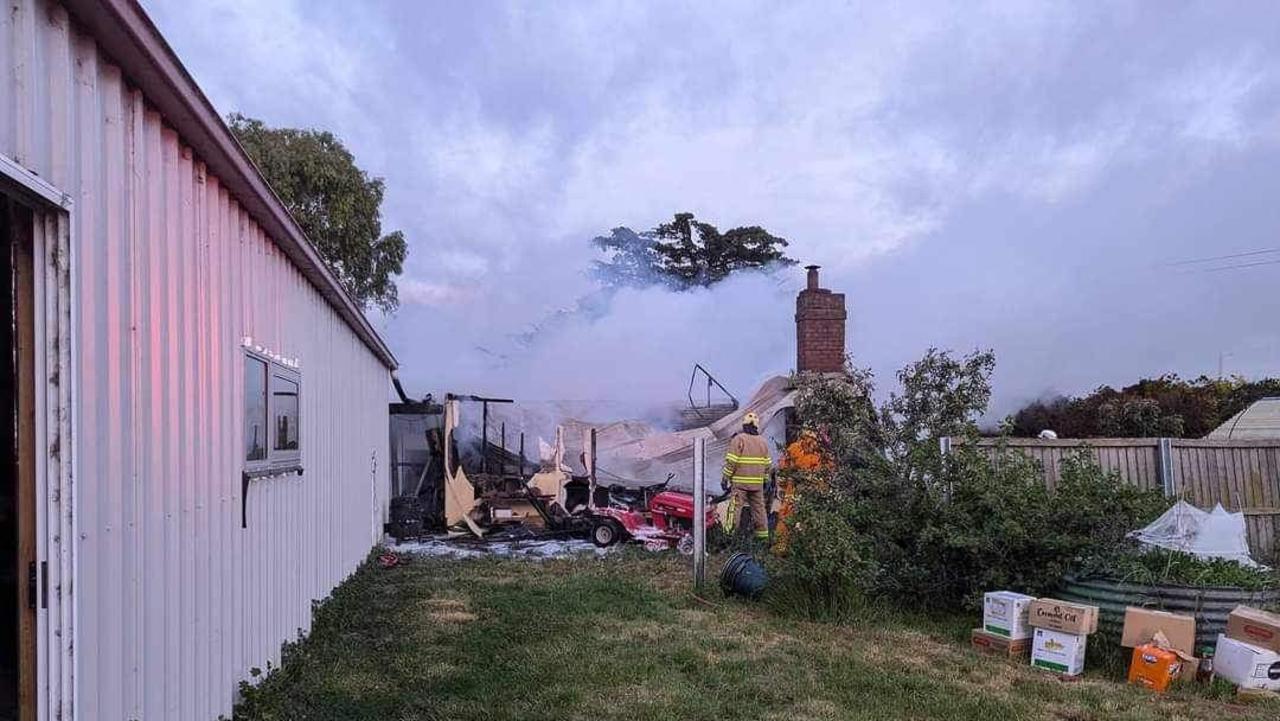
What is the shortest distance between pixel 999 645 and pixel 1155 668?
1089mm

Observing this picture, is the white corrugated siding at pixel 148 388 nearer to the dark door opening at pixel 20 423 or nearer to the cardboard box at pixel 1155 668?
the dark door opening at pixel 20 423

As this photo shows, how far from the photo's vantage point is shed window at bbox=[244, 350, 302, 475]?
5.23 metres

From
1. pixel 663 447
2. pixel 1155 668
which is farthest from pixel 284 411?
pixel 663 447

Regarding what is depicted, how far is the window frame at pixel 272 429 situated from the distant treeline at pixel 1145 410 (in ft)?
47.2

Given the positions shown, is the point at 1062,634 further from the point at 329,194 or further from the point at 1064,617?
the point at 329,194

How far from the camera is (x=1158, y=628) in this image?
6.40 metres

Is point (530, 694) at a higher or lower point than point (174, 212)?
lower

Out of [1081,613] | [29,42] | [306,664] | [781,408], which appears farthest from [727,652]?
[781,408]

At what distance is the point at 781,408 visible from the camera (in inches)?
627

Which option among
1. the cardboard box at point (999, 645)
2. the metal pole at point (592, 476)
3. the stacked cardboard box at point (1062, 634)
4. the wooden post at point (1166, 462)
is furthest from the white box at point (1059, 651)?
the metal pole at point (592, 476)

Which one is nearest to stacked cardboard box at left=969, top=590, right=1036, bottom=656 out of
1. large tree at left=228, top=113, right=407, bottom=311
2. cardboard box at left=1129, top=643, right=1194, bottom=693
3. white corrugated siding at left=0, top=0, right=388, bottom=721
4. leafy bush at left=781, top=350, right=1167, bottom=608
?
leafy bush at left=781, top=350, right=1167, bottom=608

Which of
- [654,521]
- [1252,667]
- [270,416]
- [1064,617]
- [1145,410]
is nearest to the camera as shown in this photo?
[270,416]

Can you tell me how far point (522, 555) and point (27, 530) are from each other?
9.46 m

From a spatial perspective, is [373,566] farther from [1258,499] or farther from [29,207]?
[1258,499]
